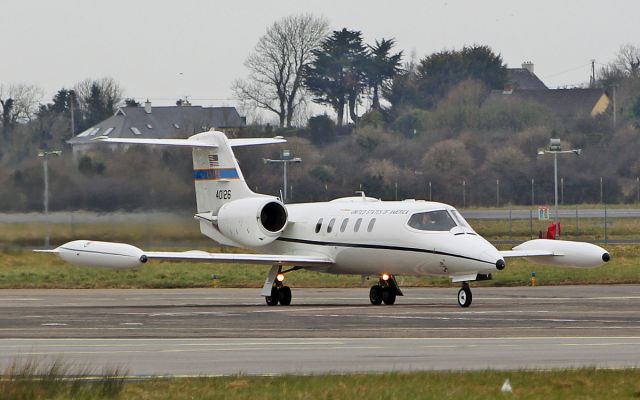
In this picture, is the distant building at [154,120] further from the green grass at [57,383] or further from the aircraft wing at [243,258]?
the green grass at [57,383]

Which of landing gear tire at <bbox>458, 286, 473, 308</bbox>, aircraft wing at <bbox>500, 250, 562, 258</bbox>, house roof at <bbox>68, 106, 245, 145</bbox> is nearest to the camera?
landing gear tire at <bbox>458, 286, 473, 308</bbox>

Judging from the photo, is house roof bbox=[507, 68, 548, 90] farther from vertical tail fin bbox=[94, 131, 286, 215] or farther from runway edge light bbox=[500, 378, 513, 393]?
runway edge light bbox=[500, 378, 513, 393]

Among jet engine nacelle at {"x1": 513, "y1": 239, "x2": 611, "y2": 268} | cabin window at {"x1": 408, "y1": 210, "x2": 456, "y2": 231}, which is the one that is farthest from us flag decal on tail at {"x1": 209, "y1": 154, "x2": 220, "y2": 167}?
jet engine nacelle at {"x1": 513, "y1": 239, "x2": 611, "y2": 268}

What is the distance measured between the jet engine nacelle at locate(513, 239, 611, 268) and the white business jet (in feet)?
0.07

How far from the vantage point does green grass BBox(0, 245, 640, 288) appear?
3969 cm

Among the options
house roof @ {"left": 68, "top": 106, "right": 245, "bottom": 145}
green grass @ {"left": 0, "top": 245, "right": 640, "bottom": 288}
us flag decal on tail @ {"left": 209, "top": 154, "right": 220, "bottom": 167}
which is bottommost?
green grass @ {"left": 0, "top": 245, "right": 640, "bottom": 288}

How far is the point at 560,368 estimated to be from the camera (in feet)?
56.2

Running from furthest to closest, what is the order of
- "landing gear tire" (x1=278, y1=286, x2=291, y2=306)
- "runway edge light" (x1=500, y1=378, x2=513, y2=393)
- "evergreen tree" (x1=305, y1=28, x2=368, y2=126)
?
1. "evergreen tree" (x1=305, y1=28, x2=368, y2=126)
2. "landing gear tire" (x1=278, y1=286, x2=291, y2=306)
3. "runway edge light" (x1=500, y1=378, x2=513, y2=393)

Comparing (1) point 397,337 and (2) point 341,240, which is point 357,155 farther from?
(1) point 397,337

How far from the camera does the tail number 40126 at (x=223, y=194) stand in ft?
118

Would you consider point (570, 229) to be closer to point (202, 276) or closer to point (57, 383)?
point (202, 276)

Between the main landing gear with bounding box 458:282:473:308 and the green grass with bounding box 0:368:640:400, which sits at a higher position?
the green grass with bounding box 0:368:640:400

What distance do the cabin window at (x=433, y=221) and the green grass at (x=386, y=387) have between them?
13925 millimetres

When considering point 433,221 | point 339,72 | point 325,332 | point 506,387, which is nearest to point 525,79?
point 339,72
